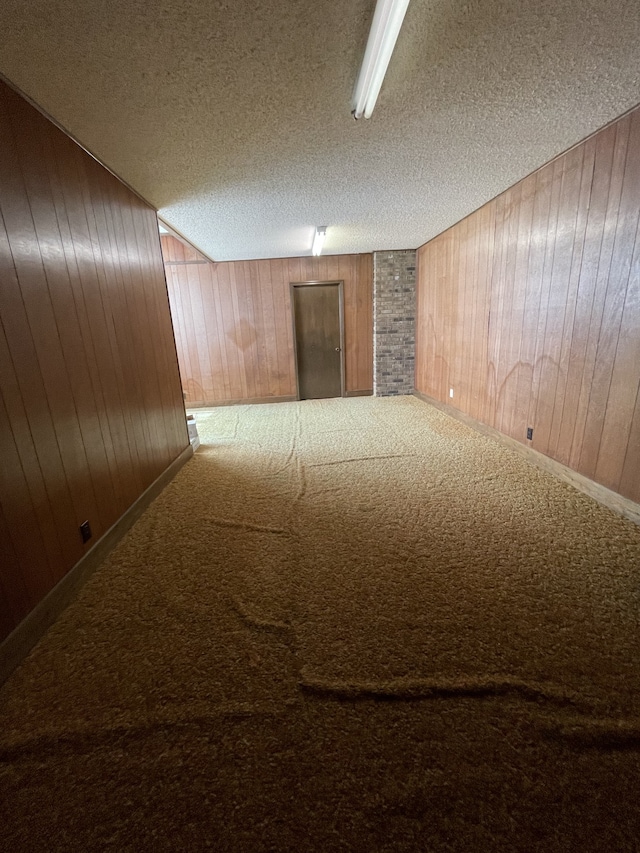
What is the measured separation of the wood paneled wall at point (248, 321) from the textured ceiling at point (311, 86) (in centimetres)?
280

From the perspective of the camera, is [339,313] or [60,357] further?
[339,313]

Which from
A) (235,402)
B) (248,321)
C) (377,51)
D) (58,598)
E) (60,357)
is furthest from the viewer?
(235,402)

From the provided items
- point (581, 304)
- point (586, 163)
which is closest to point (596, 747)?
point (581, 304)

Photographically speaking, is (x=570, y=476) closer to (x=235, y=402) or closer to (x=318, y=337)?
(x=318, y=337)

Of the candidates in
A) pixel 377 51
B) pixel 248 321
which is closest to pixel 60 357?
pixel 377 51

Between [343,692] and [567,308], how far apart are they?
9.36ft

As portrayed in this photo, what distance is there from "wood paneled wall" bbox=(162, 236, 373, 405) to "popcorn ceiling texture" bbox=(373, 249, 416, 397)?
0.77ft

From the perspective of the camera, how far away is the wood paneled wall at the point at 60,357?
138 centimetres

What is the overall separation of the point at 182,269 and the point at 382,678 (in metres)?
6.21

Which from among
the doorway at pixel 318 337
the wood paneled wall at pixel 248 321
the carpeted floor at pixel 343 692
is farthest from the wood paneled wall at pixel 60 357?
the doorway at pixel 318 337

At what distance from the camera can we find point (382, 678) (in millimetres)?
1155

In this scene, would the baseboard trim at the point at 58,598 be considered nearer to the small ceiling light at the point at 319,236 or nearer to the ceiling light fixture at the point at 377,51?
the ceiling light fixture at the point at 377,51

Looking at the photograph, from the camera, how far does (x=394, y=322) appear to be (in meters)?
5.70

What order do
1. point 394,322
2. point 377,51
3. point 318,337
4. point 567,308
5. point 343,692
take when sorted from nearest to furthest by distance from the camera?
point 343,692
point 377,51
point 567,308
point 394,322
point 318,337
